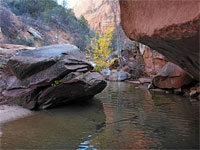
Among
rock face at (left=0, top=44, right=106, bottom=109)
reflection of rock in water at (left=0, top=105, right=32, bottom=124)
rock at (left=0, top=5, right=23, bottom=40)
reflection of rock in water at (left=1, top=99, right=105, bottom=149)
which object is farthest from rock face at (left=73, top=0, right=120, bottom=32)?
reflection of rock in water at (left=1, top=99, right=105, bottom=149)

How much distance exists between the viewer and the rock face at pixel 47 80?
561 cm

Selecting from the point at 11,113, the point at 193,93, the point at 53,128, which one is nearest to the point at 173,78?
the point at 193,93

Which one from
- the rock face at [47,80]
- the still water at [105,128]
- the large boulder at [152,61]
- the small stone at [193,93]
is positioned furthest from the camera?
the large boulder at [152,61]

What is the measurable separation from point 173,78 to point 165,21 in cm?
712

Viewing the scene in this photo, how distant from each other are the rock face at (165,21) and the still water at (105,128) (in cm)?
192

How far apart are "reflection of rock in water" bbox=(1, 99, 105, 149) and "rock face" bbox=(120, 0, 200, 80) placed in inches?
88.9

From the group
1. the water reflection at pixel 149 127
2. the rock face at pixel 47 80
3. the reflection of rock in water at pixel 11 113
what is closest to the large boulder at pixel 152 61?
the water reflection at pixel 149 127

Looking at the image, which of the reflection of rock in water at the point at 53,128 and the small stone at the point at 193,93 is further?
the small stone at the point at 193,93

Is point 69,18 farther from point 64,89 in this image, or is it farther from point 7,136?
point 7,136

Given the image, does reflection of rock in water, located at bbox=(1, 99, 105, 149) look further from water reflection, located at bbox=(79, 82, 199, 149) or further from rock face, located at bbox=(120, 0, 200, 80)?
rock face, located at bbox=(120, 0, 200, 80)

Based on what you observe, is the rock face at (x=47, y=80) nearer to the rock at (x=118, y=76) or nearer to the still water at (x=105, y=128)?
the still water at (x=105, y=128)

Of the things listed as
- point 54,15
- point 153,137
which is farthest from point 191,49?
point 54,15

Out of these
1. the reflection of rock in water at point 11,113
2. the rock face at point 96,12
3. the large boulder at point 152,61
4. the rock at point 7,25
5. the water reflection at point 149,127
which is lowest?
the water reflection at point 149,127

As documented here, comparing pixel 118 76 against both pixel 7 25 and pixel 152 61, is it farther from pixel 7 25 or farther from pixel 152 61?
pixel 7 25
